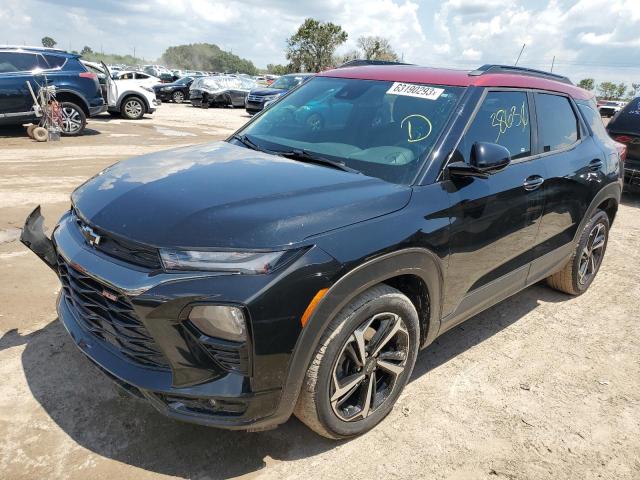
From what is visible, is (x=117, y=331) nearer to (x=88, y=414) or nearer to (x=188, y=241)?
(x=188, y=241)

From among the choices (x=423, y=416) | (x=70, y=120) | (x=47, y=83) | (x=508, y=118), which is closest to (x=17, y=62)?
(x=47, y=83)

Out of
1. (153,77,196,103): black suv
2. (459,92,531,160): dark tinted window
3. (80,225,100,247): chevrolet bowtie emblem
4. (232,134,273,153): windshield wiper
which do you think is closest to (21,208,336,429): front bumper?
(80,225,100,247): chevrolet bowtie emblem

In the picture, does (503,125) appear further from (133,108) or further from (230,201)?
(133,108)

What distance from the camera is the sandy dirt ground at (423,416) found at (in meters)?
A: 2.45

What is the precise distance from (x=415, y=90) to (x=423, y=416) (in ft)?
6.50

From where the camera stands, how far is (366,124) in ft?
10.4

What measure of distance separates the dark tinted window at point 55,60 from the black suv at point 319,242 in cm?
1033

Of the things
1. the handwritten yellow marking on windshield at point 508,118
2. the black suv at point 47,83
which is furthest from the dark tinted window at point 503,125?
the black suv at point 47,83

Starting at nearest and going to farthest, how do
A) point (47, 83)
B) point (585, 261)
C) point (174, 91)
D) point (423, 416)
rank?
point (423, 416) < point (585, 261) < point (47, 83) < point (174, 91)

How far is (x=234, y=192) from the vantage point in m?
2.41

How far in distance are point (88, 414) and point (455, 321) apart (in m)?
2.15

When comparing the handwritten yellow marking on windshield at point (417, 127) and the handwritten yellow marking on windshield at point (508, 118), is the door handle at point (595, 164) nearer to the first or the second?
the handwritten yellow marking on windshield at point (508, 118)

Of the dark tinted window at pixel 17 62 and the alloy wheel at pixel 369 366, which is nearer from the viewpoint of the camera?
the alloy wheel at pixel 369 366

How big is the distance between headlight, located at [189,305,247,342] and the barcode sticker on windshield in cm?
190
